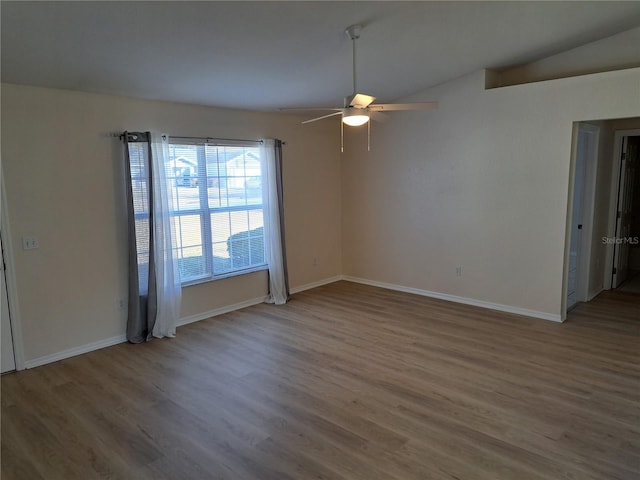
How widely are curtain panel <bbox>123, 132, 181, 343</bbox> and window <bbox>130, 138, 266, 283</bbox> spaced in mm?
41

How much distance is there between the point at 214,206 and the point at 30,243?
188 cm

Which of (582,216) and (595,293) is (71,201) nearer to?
(582,216)

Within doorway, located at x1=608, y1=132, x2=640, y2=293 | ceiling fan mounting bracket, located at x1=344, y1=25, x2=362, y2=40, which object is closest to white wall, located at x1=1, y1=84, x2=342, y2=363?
ceiling fan mounting bracket, located at x1=344, y1=25, x2=362, y2=40

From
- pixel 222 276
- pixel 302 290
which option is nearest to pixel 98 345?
pixel 222 276

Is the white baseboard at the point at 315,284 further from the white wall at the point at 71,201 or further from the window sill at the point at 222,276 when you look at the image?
the white wall at the point at 71,201

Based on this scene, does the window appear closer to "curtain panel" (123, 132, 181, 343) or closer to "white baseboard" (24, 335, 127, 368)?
"curtain panel" (123, 132, 181, 343)

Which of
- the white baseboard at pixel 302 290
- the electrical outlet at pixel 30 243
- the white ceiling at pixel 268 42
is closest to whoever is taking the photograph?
the white ceiling at pixel 268 42

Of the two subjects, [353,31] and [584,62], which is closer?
[353,31]

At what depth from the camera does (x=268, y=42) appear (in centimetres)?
338

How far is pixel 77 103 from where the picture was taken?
12.8 ft

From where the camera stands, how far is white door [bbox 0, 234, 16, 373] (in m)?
3.62

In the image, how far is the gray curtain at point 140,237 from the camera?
166 inches

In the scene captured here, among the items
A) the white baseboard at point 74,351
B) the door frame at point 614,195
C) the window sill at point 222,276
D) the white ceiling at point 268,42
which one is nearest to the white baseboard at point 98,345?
the white baseboard at point 74,351

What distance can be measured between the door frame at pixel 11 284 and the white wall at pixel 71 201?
4 cm
